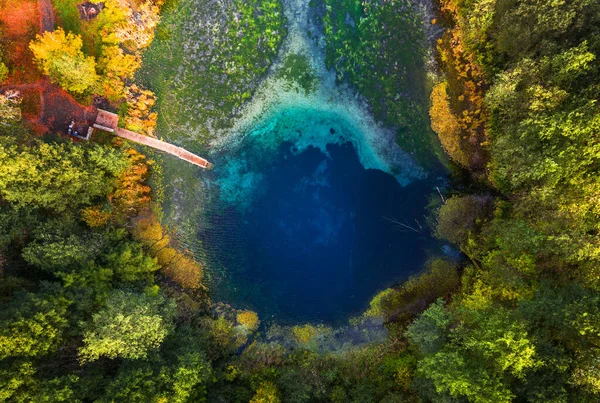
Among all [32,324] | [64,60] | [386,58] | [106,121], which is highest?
[386,58]

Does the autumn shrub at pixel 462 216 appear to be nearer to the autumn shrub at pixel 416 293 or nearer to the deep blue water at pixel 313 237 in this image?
the deep blue water at pixel 313 237

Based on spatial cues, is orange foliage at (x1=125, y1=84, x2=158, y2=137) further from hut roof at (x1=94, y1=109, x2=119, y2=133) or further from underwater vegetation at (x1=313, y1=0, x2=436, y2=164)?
underwater vegetation at (x1=313, y1=0, x2=436, y2=164)

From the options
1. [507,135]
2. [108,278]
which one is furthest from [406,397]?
[108,278]

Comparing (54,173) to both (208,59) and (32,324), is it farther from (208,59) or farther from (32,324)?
(208,59)

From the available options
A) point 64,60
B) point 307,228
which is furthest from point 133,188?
point 307,228

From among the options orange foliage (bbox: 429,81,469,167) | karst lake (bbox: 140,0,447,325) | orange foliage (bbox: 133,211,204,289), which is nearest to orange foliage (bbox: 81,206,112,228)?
orange foliage (bbox: 133,211,204,289)

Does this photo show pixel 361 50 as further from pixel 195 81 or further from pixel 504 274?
pixel 504 274
